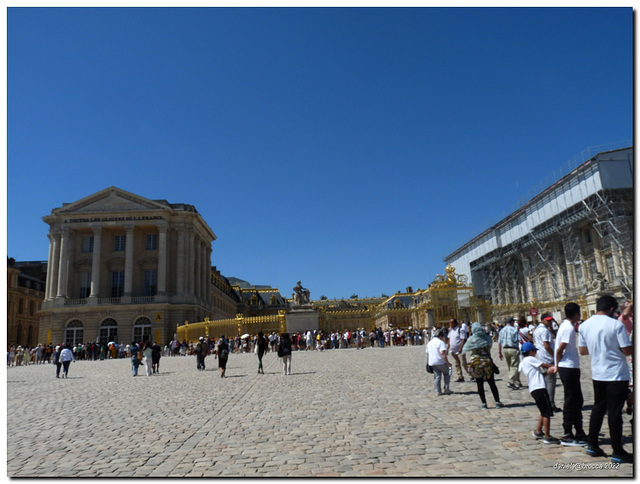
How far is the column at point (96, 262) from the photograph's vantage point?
1900 inches

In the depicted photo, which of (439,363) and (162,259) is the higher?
(162,259)

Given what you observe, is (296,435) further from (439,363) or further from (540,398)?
(439,363)

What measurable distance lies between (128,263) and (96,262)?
Answer: 3037 millimetres

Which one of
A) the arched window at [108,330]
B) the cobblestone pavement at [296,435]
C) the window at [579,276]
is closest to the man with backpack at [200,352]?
the cobblestone pavement at [296,435]

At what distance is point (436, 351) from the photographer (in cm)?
1070

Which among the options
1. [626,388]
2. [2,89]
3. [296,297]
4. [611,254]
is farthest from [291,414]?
[611,254]

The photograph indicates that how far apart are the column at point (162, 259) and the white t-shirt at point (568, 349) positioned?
1771 inches

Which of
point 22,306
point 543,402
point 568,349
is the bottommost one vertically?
point 543,402

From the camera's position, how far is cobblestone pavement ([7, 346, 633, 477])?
5340 mm

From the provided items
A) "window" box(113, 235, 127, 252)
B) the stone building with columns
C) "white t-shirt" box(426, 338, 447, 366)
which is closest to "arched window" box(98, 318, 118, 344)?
the stone building with columns

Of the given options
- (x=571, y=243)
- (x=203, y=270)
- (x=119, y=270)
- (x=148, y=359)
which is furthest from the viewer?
(x=203, y=270)

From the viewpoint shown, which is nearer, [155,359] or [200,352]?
[155,359]

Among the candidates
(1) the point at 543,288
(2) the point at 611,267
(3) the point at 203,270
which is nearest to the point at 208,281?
(3) the point at 203,270

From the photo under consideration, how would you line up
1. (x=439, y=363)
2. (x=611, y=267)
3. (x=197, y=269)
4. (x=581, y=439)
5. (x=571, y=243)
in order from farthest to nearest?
(x=197, y=269) → (x=571, y=243) → (x=611, y=267) → (x=439, y=363) → (x=581, y=439)
